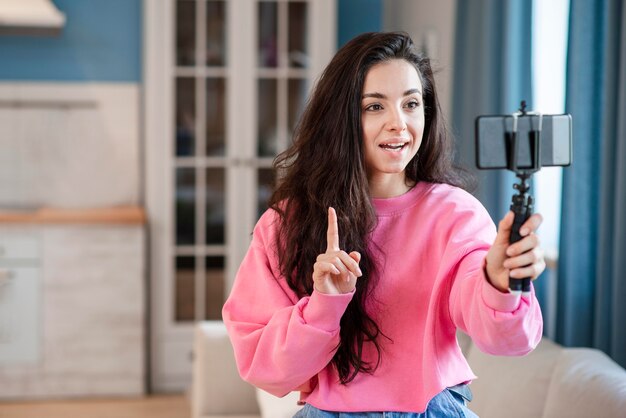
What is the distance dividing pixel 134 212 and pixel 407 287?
10.2ft

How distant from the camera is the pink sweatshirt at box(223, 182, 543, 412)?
1482mm

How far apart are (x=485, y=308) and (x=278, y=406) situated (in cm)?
151

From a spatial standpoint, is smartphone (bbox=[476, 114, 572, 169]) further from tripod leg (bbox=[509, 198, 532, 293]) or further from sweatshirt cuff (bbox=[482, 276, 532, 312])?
sweatshirt cuff (bbox=[482, 276, 532, 312])

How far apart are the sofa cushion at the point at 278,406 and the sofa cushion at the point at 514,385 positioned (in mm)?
494

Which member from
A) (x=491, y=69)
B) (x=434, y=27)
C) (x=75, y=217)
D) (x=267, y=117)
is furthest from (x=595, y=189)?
(x=75, y=217)

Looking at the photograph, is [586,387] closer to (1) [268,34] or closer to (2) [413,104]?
(2) [413,104]

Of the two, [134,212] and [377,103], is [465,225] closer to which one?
[377,103]

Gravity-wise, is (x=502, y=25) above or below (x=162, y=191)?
above

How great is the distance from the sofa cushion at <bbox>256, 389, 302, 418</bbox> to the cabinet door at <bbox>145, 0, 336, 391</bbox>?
5.74 ft

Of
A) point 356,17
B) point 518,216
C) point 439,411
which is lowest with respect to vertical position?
point 439,411

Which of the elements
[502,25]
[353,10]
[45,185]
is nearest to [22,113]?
[45,185]

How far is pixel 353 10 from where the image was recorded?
16.6 ft

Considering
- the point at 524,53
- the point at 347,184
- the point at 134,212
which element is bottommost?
the point at 134,212

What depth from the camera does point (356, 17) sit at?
199 inches
